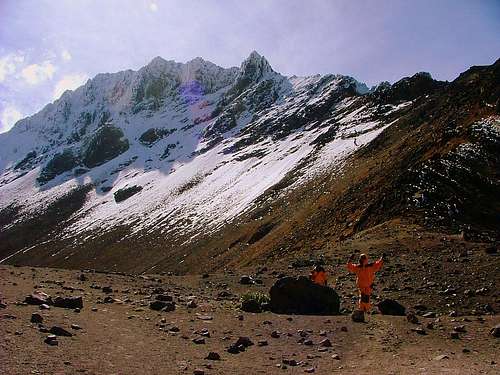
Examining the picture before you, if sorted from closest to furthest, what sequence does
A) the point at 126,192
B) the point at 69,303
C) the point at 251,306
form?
the point at 69,303, the point at 251,306, the point at 126,192

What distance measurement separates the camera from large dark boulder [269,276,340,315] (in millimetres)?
15180

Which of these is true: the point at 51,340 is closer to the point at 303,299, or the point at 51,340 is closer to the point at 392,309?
the point at 303,299

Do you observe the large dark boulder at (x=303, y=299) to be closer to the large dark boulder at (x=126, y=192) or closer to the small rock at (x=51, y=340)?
the small rock at (x=51, y=340)

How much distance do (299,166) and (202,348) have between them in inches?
3472

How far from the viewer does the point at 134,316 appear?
13.3 m

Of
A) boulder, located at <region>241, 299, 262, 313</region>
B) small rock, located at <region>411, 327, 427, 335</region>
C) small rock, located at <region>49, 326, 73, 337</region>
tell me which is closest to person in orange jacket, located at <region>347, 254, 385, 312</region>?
boulder, located at <region>241, 299, 262, 313</region>

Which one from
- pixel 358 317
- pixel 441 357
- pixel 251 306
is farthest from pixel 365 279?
pixel 441 357

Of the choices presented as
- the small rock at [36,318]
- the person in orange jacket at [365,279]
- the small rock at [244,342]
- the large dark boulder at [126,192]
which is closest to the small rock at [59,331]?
the small rock at [36,318]

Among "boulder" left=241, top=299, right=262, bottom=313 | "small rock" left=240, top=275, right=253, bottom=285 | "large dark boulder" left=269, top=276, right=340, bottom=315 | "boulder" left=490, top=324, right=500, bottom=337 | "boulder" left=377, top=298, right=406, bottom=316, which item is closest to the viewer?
"boulder" left=490, top=324, right=500, bottom=337

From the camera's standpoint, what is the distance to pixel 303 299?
15469mm

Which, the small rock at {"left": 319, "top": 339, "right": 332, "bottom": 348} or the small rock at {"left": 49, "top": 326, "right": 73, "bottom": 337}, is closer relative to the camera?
the small rock at {"left": 49, "top": 326, "right": 73, "bottom": 337}

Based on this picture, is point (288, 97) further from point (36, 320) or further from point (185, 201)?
point (36, 320)

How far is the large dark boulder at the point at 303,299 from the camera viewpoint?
598 inches

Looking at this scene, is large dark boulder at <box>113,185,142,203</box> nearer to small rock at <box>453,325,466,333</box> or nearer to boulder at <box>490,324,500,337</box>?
small rock at <box>453,325,466,333</box>
